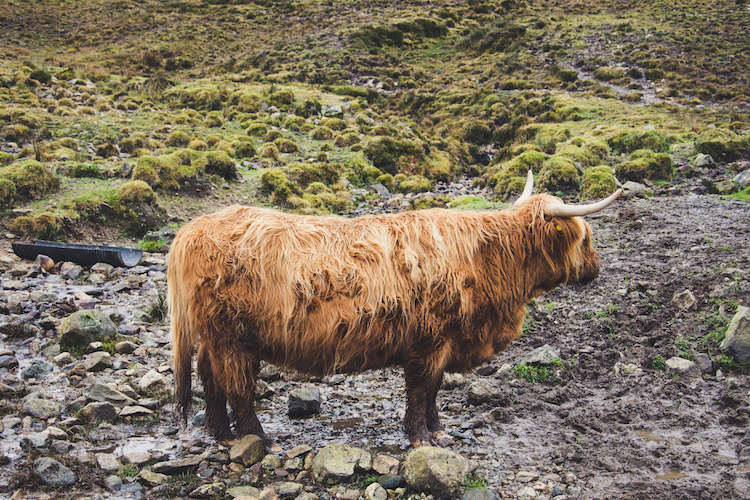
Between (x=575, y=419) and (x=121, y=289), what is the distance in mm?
6381

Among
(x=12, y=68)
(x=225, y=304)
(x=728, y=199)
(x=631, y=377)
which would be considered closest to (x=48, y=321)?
(x=225, y=304)

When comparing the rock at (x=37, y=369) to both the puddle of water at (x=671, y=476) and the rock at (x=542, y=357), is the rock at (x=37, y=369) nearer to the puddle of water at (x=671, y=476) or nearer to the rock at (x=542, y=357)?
the rock at (x=542, y=357)

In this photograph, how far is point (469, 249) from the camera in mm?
4219

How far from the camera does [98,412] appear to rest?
4211 millimetres

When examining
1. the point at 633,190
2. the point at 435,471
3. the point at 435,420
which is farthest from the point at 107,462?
the point at 633,190

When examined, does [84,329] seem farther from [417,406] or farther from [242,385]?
[417,406]

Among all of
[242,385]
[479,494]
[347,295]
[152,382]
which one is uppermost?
[347,295]

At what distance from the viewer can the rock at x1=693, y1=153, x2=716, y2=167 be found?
39.1 feet

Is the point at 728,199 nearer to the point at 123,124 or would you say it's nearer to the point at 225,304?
the point at 225,304

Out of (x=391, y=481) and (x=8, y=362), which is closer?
(x=391, y=481)

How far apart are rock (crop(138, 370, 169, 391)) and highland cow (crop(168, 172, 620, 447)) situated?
67 cm

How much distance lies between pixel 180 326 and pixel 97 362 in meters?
1.71

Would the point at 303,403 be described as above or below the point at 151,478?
below

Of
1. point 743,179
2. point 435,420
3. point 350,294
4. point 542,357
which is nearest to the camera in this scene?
point 350,294
